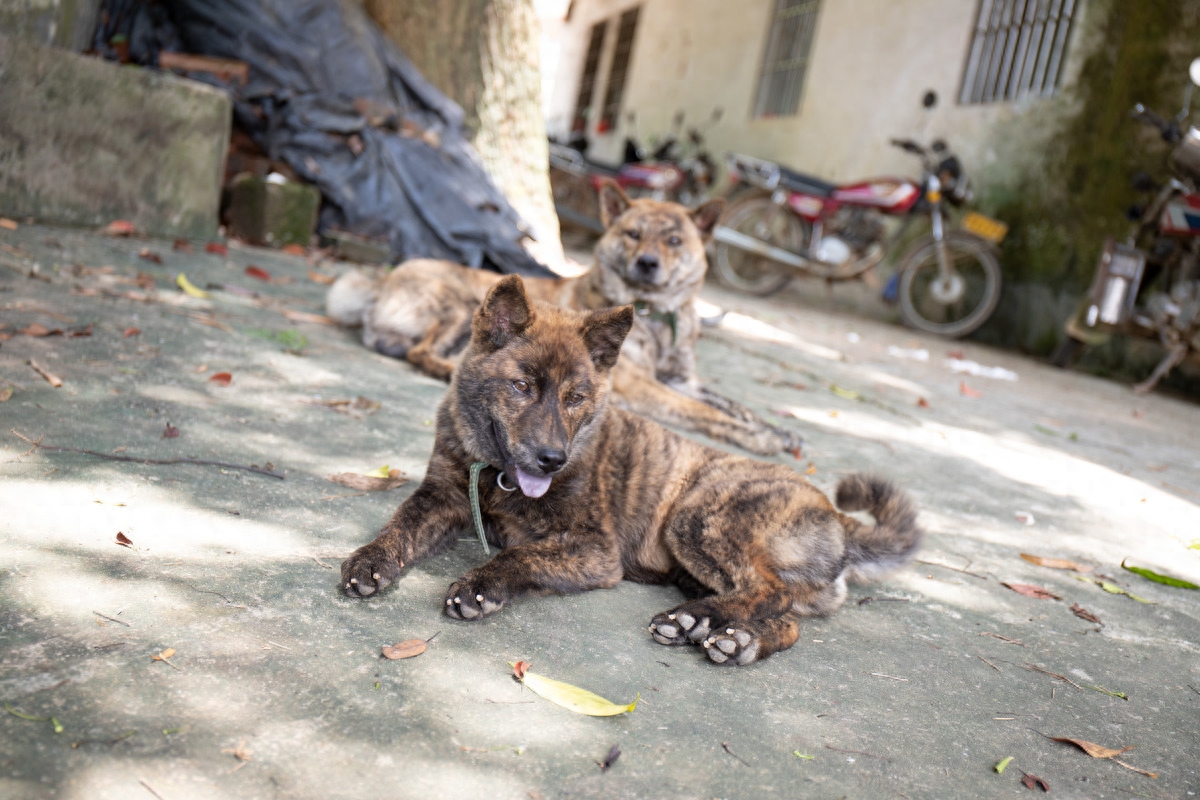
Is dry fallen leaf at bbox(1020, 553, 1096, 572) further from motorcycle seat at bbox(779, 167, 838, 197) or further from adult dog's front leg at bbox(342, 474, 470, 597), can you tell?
motorcycle seat at bbox(779, 167, 838, 197)

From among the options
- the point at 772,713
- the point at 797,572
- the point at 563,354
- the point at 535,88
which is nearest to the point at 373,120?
the point at 535,88

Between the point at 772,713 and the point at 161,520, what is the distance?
66.1 inches

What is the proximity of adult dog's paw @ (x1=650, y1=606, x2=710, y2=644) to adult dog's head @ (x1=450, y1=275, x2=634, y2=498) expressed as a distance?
512 mm

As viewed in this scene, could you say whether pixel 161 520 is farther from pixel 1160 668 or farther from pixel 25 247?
pixel 25 247

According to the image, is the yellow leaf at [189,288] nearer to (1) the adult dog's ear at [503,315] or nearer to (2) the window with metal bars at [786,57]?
(1) the adult dog's ear at [503,315]

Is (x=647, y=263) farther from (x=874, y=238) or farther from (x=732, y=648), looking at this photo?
(x=874, y=238)

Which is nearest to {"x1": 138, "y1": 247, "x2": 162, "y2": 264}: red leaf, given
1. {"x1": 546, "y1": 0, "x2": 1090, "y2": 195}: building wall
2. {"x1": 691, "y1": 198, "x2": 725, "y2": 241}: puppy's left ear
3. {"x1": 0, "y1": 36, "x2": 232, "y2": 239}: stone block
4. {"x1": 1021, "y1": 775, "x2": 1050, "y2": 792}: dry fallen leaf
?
{"x1": 0, "y1": 36, "x2": 232, "y2": 239}: stone block

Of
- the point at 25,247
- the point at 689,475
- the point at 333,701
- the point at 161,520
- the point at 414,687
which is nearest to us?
the point at 333,701

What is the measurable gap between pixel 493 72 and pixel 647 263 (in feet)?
12.9

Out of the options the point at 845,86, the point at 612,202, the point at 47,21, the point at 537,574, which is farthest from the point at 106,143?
the point at 845,86

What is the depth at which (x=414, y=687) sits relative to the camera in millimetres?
1881

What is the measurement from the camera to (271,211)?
7.22 metres

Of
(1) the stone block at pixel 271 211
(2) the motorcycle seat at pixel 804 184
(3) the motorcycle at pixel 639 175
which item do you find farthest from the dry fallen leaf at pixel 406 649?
(2) the motorcycle seat at pixel 804 184

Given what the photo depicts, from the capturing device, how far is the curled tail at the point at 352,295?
17.2 ft
